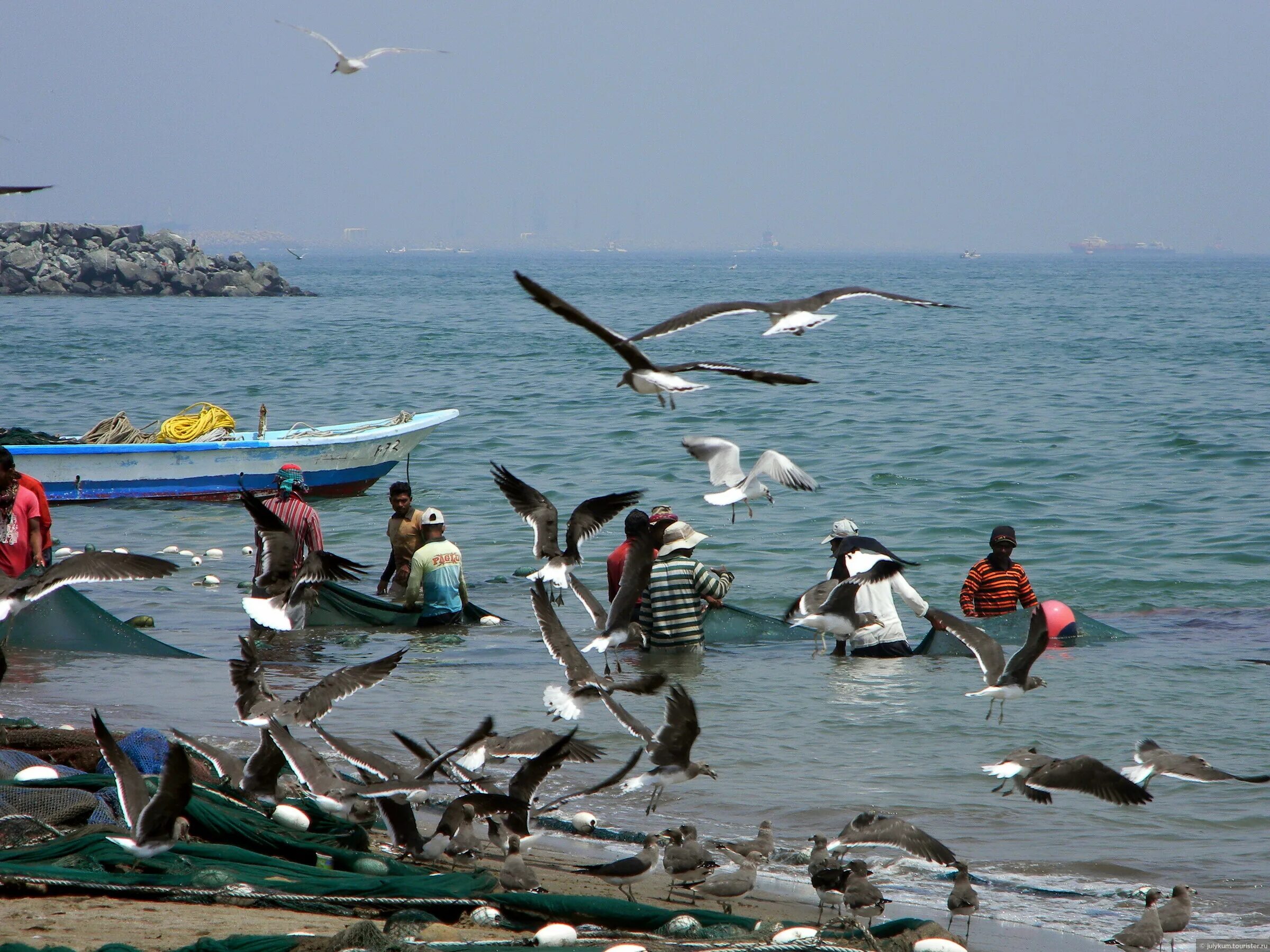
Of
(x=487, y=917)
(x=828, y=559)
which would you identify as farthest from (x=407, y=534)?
(x=487, y=917)

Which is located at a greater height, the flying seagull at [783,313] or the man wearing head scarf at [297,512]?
the flying seagull at [783,313]

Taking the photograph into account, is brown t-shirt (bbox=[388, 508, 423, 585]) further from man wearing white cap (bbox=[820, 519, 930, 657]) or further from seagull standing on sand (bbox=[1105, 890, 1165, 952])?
seagull standing on sand (bbox=[1105, 890, 1165, 952])

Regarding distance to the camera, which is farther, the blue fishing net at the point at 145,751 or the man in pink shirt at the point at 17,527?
the man in pink shirt at the point at 17,527

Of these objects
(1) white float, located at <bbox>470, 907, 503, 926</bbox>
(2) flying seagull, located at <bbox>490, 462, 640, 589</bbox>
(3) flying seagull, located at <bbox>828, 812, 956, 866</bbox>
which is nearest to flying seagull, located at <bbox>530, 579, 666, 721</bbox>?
(2) flying seagull, located at <bbox>490, 462, 640, 589</bbox>

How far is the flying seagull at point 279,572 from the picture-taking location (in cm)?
842

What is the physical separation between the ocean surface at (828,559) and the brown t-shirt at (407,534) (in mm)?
936

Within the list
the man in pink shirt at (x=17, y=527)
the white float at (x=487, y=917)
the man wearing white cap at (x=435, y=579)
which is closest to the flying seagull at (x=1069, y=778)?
the white float at (x=487, y=917)

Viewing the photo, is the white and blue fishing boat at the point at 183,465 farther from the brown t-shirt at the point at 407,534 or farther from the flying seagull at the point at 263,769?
the flying seagull at the point at 263,769

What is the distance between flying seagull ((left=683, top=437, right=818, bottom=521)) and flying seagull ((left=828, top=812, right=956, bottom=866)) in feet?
11.4

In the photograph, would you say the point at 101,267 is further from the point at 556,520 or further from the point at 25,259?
the point at 556,520

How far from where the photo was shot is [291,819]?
6.39 meters

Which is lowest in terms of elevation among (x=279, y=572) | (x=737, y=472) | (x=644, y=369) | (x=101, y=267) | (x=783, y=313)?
(x=279, y=572)

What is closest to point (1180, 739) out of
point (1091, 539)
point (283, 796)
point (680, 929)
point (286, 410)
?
point (680, 929)

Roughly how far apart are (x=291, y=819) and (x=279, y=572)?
115 inches
